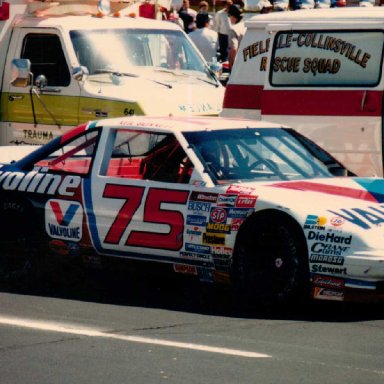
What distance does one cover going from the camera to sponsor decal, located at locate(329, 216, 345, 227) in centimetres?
916

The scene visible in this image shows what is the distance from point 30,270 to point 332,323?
2915 mm

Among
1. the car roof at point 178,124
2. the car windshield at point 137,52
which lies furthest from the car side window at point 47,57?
the car roof at point 178,124

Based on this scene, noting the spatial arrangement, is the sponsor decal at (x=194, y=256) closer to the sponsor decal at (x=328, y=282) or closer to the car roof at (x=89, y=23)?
the sponsor decal at (x=328, y=282)

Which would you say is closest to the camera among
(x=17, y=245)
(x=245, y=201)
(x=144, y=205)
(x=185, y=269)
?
(x=245, y=201)

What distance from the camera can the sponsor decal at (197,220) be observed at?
9.75 m

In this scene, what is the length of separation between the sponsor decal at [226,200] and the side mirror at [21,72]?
230 inches

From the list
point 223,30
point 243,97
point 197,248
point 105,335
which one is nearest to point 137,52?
point 243,97

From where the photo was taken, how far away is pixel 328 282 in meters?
9.20

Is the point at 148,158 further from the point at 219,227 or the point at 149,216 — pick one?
the point at 219,227

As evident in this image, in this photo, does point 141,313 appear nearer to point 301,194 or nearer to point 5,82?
point 301,194

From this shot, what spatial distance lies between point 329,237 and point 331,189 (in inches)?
27.3

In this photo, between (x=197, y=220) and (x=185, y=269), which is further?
(x=185, y=269)

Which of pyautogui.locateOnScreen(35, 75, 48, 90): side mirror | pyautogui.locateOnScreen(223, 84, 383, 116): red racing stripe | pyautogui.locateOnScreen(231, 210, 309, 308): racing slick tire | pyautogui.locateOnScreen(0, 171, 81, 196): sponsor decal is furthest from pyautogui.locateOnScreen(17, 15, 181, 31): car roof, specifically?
pyautogui.locateOnScreen(231, 210, 309, 308): racing slick tire

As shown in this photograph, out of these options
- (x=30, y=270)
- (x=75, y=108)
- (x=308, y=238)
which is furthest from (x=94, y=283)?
(x=75, y=108)
